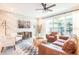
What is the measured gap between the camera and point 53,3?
255cm

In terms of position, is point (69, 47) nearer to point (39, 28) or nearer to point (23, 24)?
point (39, 28)

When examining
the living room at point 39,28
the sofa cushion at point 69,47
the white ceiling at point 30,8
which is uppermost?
the white ceiling at point 30,8

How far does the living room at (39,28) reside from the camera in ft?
8.20

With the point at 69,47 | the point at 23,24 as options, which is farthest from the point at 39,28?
the point at 69,47

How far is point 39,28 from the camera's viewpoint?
2.52m

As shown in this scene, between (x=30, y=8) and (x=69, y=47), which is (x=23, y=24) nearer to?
(x=30, y=8)

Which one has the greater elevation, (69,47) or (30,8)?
(30,8)

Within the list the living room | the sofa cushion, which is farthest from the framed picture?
the sofa cushion

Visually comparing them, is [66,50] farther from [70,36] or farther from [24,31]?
[24,31]

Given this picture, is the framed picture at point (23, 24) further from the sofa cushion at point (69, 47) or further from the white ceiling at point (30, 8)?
the sofa cushion at point (69, 47)

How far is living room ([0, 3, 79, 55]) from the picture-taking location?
250 centimetres

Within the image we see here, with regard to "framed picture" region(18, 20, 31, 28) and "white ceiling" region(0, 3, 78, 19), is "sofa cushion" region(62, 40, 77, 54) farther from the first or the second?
"framed picture" region(18, 20, 31, 28)

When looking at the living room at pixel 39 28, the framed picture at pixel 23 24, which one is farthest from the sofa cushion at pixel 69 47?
the framed picture at pixel 23 24

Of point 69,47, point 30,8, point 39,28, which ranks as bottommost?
point 69,47
